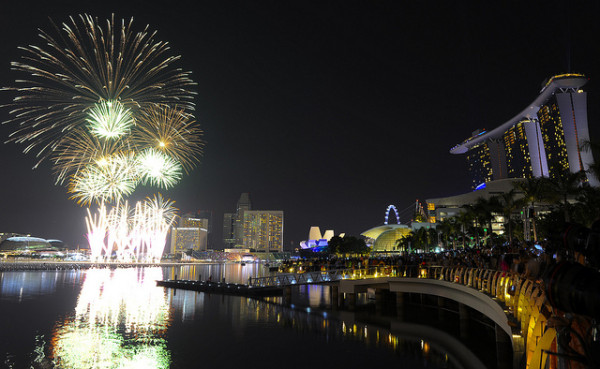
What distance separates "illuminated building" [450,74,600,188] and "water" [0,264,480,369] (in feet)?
84.7

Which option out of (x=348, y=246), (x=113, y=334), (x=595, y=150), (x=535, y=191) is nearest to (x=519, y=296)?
(x=595, y=150)

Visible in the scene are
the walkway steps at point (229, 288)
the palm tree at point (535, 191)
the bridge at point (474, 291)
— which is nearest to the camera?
the bridge at point (474, 291)

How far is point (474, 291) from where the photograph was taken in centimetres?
1848

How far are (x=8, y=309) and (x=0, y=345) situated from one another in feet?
46.8

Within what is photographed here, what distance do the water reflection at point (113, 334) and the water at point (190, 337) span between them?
0.05 metres

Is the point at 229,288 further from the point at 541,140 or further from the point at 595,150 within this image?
the point at 541,140

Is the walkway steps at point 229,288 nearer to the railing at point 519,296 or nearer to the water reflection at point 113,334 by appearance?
the water reflection at point 113,334

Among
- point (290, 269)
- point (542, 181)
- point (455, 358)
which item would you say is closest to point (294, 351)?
point (455, 358)

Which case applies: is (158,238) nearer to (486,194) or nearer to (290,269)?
(290,269)

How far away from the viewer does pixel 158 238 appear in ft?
288

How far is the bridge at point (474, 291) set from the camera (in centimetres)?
781

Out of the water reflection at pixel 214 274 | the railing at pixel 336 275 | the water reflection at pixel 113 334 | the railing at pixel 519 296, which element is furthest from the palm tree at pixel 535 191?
the water reflection at pixel 214 274

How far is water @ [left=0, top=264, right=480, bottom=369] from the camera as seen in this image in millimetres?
20531

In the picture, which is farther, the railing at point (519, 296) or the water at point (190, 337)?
the water at point (190, 337)
